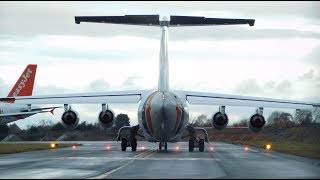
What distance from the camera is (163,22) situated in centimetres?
3941

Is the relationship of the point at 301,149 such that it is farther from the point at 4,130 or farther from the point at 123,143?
the point at 4,130

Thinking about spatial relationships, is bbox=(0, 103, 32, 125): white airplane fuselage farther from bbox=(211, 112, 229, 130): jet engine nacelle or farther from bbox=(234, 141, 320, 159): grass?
bbox=(211, 112, 229, 130): jet engine nacelle

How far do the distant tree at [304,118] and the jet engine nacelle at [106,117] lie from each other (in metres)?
28.6

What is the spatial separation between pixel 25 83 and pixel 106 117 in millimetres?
46042

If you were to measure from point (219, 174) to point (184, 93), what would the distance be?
19.5 meters

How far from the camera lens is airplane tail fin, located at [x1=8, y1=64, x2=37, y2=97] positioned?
8425 centimetres

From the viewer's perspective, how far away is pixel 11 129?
3487 inches

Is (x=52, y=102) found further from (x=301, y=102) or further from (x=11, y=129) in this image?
(x=11, y=129)

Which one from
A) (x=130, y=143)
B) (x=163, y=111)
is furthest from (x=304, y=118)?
(x=163, y=111)

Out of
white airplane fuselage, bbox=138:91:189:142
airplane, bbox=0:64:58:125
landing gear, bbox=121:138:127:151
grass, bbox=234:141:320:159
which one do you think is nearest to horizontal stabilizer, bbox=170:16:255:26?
white airplane fuselage, bbox=138:91:189:142

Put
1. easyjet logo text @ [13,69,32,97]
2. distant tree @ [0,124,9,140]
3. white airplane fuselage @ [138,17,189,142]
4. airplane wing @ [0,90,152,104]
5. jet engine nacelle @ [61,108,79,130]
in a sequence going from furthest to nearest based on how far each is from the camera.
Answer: easyjet logo text @ [13,69,32,97] → distant tree @ [0,124,9,140] → jet engine nacelle @ [61,108,79,130] → airplane wing @ [0,90,152,104] → white airplane fuselage @ [138,17,189,142]

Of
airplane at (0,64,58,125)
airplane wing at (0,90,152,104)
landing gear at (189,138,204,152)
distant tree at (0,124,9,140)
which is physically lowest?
landing gear at (189,138,204,152)

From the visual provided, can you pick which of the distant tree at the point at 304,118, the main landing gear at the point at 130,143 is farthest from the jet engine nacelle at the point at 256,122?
the distant tree at the point at 304,118

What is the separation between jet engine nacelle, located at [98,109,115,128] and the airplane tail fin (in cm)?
4485
